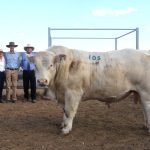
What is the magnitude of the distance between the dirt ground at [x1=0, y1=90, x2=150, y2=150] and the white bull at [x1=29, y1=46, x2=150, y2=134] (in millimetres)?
432

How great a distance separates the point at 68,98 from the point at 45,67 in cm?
75

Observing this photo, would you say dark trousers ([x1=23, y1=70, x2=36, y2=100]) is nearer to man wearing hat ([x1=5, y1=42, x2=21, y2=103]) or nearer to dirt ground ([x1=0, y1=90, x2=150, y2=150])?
man wearing hat ([x1=5, y1=42, x2=21, y2=103])

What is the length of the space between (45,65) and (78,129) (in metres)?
1.52

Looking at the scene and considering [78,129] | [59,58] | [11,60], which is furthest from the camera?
[11,60]

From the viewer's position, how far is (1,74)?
39.1ft

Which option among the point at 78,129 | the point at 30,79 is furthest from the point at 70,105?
the point at 30,79

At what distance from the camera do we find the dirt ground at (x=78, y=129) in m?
6.59

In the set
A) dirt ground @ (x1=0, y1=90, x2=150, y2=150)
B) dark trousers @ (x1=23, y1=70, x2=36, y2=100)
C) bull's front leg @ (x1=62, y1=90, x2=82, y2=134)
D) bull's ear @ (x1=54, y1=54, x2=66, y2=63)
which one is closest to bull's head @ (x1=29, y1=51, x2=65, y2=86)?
bull's ear @ (x1=54, y1=54, x2=66, y2=63)

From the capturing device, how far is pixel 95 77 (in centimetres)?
742

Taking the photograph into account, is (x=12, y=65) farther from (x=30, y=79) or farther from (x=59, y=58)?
(x=59, y=58)

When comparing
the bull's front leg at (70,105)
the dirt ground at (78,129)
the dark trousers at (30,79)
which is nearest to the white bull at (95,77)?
the bull's front leg at (70,105)

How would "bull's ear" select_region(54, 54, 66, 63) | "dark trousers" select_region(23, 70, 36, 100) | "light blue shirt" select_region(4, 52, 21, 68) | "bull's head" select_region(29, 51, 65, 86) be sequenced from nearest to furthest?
"bull's head" select_region(29, 51, 65, 86), "bull's ear" select_region(54, 54, 66, 63), "light blue shirt" select_region(4, 52, 21, 68), "dark trousers" select_region(23, 70, 36, 100)

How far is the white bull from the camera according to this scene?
7.34 metres

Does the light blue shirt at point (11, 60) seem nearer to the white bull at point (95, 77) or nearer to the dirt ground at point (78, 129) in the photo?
the dirt ground at point (78, 129)
